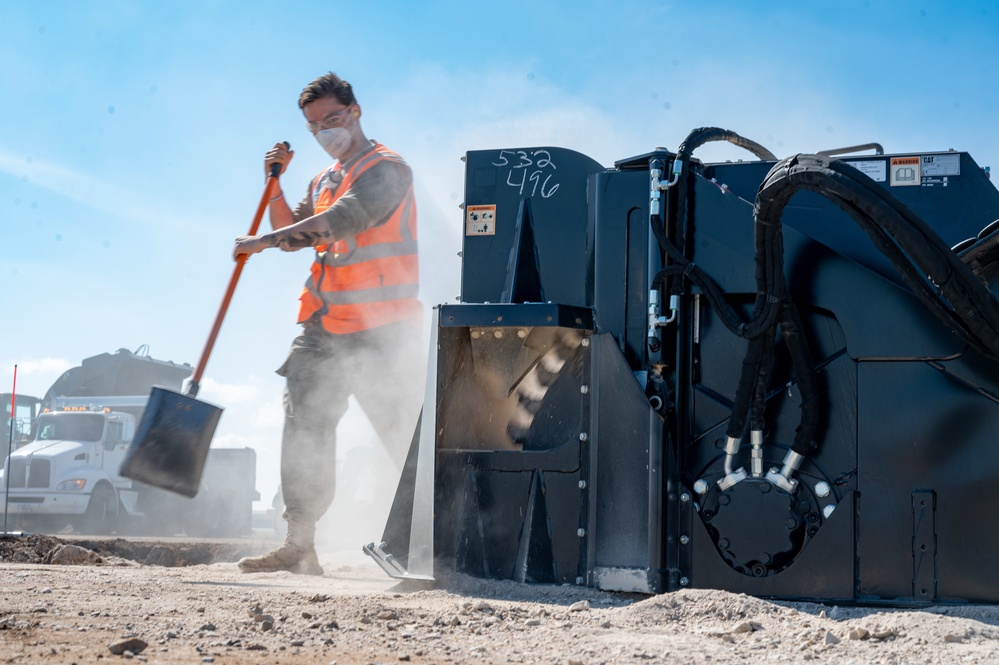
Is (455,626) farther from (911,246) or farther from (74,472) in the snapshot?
(74,472)

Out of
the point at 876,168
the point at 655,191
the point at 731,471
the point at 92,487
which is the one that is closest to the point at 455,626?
the point at 731,471

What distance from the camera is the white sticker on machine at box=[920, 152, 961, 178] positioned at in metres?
4.05

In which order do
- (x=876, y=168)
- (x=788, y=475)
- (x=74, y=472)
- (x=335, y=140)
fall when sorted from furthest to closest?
(x=74, y=472)
(x=335, y=140)
(x=876, y=168)
(x=788, y=475)

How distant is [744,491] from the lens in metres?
3.85

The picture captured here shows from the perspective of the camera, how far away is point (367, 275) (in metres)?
5.20

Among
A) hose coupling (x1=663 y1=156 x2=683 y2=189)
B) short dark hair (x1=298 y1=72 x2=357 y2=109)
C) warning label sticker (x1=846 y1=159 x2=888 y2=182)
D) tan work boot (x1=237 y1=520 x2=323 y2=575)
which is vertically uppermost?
short dark hair (x1=298 y1=72 x2=357 y2=109)

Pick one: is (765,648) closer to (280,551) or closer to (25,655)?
(25,655)

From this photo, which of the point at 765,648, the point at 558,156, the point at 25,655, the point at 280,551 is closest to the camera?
the point at 25,655

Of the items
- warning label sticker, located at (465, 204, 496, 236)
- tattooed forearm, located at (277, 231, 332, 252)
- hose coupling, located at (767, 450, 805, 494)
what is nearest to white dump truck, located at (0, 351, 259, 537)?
tattooed forearm, located at (277, 231, 332, 252)

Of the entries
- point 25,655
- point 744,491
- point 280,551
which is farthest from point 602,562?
point 25,655

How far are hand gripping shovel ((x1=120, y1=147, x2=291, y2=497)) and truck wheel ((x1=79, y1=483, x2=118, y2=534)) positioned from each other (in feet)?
38.6

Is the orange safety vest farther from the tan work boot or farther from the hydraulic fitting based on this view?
the hydraulic fitting

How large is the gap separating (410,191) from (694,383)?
6.34 feet

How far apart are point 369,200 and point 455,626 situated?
2.48 m
